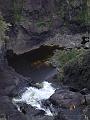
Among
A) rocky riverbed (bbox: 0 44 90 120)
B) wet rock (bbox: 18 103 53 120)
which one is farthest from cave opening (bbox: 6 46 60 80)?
wet rock (bbox: 18 103 53 120)


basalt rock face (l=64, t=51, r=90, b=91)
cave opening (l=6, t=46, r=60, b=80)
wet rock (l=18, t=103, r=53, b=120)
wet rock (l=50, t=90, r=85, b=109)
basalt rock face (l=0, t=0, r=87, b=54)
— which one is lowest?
wet rock (l=18, t=103, r=53, b=120)

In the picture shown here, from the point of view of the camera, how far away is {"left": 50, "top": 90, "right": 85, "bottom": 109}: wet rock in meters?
41.6

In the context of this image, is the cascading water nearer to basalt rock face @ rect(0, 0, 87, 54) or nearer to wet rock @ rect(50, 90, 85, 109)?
wet rock @ rect(50, 90, 85, 109)

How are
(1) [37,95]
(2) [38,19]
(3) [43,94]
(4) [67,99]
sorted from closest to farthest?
(4) [67,99]
(1) [37,95]
(3) [43,94]
(2) [38,19]

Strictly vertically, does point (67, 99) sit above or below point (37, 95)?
below

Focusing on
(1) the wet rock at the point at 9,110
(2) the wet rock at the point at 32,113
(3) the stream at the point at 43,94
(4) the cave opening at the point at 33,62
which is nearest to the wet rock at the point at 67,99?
(3) the stream at the point at 43,94

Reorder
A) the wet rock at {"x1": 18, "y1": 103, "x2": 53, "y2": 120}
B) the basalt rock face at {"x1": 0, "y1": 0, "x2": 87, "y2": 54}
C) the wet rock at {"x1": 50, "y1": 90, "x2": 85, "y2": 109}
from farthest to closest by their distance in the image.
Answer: the basalt rock face at {"x1": 0, "y1": 0, "x2": 87, "y2": 54}
the wet rock at {"x1": 50, "y1": 90, "x2": 85, "y2": 109}
the wet rock at {"x1": 18, "y1": 103, "x2": 53, "y2": 120}

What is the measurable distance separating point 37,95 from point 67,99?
4.70m

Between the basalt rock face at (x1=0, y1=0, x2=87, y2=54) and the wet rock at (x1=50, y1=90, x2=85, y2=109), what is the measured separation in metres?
32.6

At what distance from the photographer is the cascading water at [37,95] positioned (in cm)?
4296

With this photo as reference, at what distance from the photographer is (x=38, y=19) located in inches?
3258

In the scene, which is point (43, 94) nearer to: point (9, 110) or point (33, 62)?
point (9, 110)

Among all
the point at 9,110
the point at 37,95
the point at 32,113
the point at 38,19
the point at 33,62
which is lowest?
the point at 32,113

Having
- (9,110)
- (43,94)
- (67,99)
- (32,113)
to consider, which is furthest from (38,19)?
(9,110)
